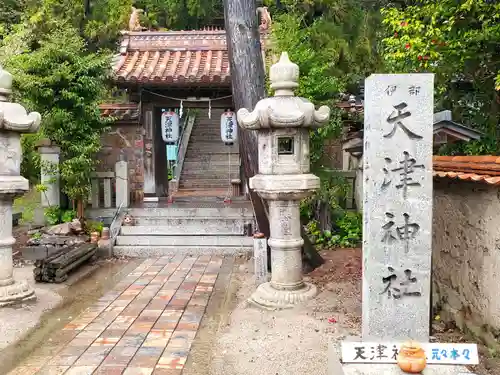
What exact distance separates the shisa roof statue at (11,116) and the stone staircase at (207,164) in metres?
9.18

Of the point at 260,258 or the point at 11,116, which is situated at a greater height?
the point at 11,116

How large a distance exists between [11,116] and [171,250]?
17.5ft

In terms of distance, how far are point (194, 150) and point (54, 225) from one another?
9.81 metres

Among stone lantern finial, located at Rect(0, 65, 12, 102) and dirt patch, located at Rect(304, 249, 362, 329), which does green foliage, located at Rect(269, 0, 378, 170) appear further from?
stone lantern finial, located at Rect(0, 65, 12, 102)

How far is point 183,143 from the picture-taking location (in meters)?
20.7

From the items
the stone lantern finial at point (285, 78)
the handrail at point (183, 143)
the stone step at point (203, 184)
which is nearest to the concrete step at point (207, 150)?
the handrail at point (183, 143)

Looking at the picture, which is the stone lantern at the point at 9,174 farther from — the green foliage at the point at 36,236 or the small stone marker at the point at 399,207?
the small stone marker at the point at 399,207

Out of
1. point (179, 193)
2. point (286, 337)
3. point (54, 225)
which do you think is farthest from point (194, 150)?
point (286, 337)

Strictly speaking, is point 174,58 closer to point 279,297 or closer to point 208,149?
point 208,149

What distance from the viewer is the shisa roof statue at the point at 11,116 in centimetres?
694

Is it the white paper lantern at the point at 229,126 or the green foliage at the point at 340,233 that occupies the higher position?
the white paper lantern at the point at 229,126

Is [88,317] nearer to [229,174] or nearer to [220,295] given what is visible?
[220,295]

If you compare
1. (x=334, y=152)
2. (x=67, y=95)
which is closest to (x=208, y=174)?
(x=334, y=152)

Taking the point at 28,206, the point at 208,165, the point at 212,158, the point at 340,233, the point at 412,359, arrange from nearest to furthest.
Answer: the point at 412,359, the point at 340,233, the point at 28,206, the point at 208,165, the point at 212,158
